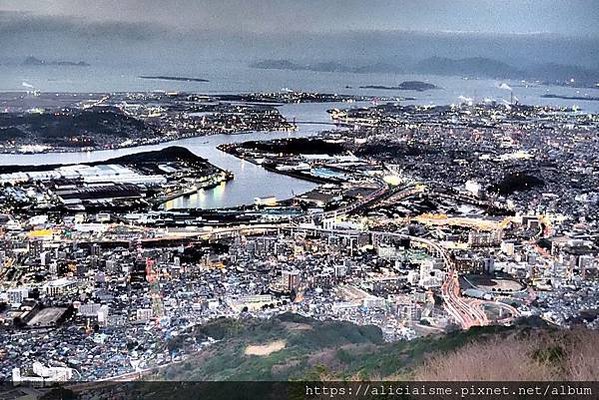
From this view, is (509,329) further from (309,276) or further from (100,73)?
(100,73)

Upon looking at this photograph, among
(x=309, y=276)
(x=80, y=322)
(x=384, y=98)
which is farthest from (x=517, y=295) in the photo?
(x=384, y=98)

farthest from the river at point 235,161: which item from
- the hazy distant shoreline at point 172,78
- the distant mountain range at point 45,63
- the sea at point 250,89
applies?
the distant mountain range at point 45,63

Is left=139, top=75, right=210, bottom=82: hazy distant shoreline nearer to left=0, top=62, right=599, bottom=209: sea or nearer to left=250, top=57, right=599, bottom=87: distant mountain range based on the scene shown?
left=0, top=62, right=599, bottom=209: sea

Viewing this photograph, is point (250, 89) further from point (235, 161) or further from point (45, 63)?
point (45, 63)

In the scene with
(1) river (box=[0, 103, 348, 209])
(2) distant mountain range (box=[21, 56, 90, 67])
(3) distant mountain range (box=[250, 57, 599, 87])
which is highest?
(3) distant mountain range (box=[250, 57, 599, 87])

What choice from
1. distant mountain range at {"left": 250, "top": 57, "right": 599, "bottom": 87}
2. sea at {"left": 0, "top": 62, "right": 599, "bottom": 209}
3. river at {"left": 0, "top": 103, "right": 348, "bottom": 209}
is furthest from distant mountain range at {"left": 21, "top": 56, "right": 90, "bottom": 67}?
distant mountain range at {"left": 250, "top": 57, "right": 599, "bottom": 87}

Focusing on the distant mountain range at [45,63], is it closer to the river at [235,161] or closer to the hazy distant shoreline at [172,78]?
the hazy distant shoreline at [172,78]

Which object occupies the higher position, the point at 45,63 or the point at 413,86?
the point at 45,63

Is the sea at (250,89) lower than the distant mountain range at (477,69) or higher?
lower

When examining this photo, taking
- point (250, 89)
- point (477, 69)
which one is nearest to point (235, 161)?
point (250, 89)
